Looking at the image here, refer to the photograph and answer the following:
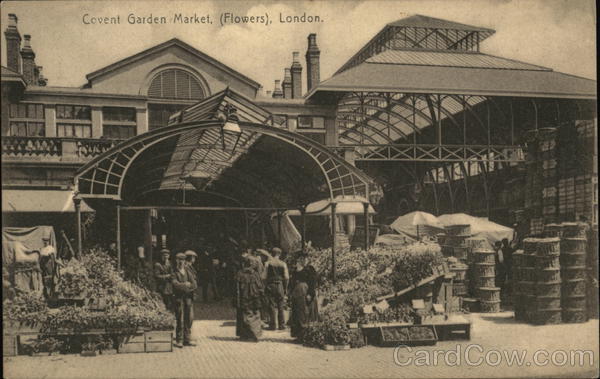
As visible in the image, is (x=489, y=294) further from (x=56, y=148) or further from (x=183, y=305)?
(x=56, y=148)

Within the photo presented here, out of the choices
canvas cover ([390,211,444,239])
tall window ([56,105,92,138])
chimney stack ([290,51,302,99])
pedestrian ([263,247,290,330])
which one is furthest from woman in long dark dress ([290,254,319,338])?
chimney stack ([290,51,302,99])

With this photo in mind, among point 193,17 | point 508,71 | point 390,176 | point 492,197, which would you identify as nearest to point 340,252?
point 193,17

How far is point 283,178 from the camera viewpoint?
16.7m

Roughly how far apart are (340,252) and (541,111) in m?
13.0

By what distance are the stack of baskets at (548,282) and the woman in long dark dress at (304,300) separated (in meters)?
5.16

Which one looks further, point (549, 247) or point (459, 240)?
point (459, 240)

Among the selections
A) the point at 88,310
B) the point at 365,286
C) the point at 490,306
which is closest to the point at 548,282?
the point at 490,306

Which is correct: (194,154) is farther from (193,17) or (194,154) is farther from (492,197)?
(492,197)

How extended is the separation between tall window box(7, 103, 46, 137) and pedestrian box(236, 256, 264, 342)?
13.2 meters

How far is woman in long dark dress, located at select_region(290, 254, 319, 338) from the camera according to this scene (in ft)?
38.5

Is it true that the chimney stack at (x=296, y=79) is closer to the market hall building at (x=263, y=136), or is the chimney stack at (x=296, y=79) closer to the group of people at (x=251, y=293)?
the market hall building at (x=263, y=136)

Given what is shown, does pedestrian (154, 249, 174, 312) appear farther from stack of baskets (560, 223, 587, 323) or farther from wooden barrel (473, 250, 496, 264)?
stack of baskets (560, 223, 587, 323)

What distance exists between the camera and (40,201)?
19250 millimetres

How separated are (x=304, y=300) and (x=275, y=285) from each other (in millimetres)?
1375
